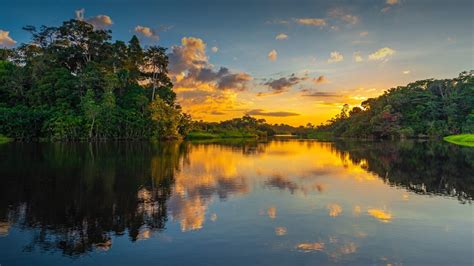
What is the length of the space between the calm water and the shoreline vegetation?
48.3 meters

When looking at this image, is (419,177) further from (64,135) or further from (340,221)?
(64,135)

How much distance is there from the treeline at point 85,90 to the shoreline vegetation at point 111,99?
177 mm

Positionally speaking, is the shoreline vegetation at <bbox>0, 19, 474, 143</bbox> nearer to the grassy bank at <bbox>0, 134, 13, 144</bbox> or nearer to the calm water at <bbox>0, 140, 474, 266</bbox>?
the grassy bank at <bbox>0, 134, 13, 144</bbox>

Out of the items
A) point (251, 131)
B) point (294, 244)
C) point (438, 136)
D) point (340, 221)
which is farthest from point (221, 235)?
point (251, 131)

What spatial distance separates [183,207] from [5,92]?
76709mm

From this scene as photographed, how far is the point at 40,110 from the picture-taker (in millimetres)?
65750

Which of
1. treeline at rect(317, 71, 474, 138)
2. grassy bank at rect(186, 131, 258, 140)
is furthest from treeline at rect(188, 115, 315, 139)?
Result: treeline at rect(317, 71, 474, 138)

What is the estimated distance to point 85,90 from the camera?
70.6 m

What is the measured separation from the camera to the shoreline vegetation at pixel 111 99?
63844 millimetres

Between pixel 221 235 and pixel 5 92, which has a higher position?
pixel 5 92

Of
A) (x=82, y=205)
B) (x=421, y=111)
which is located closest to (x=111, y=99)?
(x=82, y=205)

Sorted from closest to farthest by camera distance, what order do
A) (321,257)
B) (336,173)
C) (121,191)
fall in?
(321,257) → (121,191) → (336,173)

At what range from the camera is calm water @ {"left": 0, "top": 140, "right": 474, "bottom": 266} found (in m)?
8.00

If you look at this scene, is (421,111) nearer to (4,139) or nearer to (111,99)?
(111,99)
